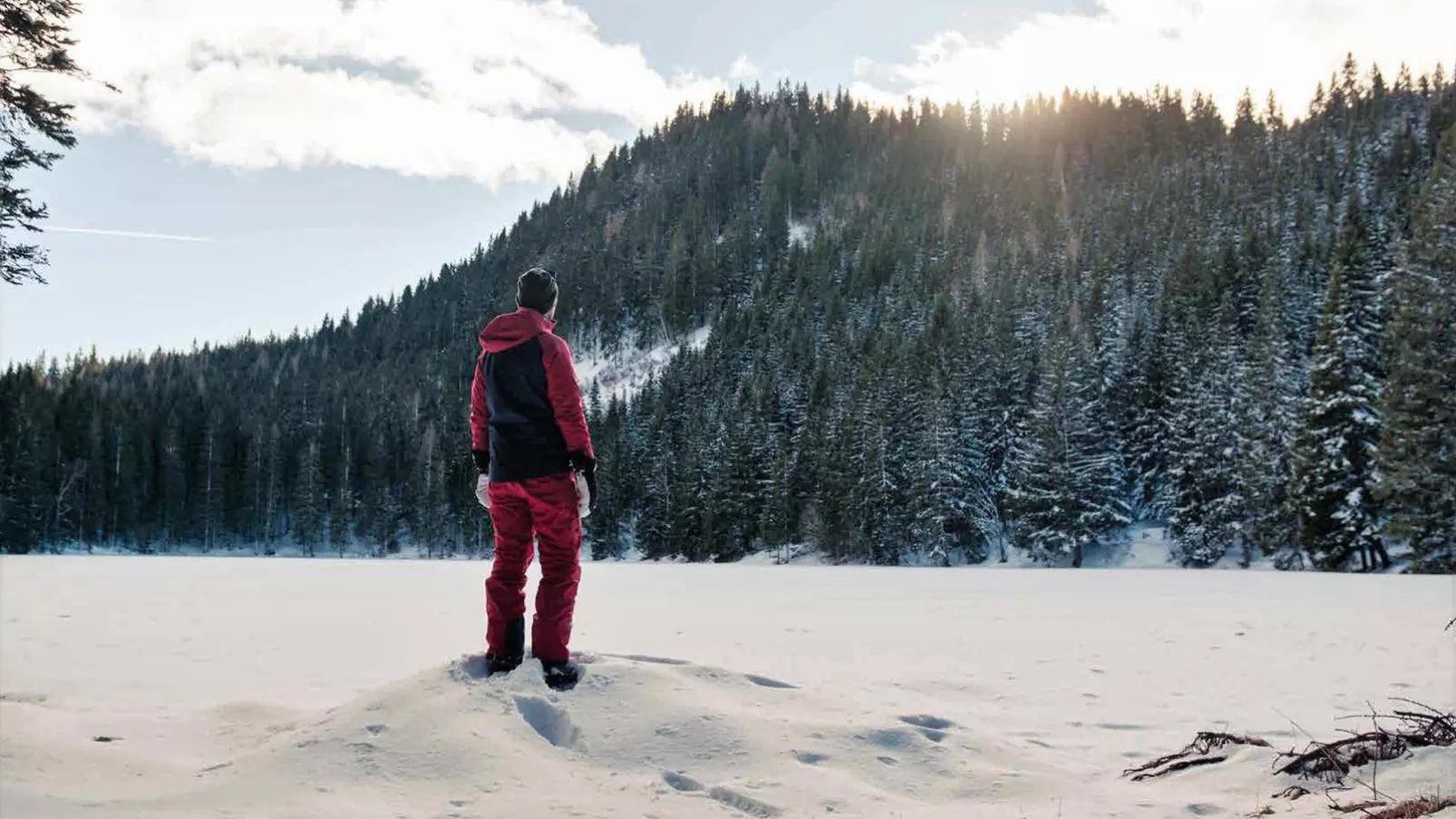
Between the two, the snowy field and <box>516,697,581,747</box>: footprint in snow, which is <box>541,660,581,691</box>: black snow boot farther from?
<box>516,697,581,747</box>: footprint in snow

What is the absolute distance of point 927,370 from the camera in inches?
2530

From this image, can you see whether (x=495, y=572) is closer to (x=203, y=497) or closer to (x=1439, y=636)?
(x=1439, y=636)

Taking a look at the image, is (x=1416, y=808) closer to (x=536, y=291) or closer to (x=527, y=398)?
(x=527, y=398)

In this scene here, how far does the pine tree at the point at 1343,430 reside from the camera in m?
31.3

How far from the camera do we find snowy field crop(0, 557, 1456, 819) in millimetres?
3148

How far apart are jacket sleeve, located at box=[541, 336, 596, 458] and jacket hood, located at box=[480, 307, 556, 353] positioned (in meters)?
0.10

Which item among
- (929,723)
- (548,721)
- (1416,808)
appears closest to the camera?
(1416,808)

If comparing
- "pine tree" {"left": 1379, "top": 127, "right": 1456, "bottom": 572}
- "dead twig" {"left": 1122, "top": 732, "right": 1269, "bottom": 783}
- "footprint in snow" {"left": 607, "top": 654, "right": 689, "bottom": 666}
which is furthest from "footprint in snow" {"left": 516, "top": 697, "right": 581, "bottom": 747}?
"pine tree" {"left": 1379, "top": 127, "right": 1456, "bottom": 572}

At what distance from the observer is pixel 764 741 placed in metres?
→ 3.77

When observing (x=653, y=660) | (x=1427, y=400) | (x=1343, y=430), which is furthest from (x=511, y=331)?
(x=1343, y=430)

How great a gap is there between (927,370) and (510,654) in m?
62.0

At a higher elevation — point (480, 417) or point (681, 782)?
point (480, 417)

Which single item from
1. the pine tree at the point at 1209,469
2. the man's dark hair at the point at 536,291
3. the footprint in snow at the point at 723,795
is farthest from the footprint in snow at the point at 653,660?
the pine tree at the point at 1209,469

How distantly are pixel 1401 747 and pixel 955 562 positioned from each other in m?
52.7
